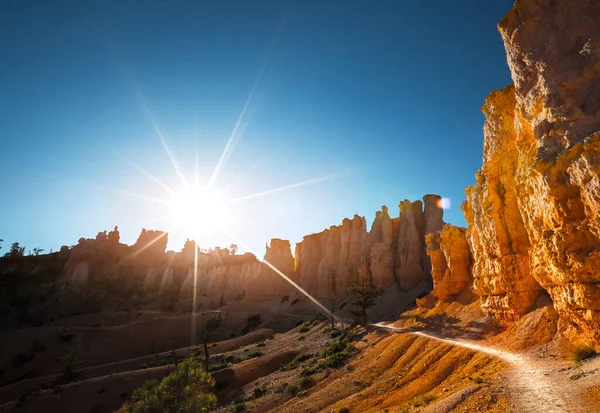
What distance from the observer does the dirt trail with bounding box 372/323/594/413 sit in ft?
34.7

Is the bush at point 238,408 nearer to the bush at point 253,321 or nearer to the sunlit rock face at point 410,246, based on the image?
the sunlit rock face at point 410,246

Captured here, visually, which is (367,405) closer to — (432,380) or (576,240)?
(432,380)

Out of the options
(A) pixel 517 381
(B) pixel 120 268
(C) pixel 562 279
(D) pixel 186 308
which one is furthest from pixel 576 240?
(B) pixel 120 268

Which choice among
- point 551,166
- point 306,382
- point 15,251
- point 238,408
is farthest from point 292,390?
point 15,251

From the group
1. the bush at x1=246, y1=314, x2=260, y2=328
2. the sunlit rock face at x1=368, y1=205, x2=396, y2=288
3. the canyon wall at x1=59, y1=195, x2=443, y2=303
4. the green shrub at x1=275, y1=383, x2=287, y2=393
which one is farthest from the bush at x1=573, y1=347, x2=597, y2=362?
the bush at x1=246, y1=314, x2=260, y2=328

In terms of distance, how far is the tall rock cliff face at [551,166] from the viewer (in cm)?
1490

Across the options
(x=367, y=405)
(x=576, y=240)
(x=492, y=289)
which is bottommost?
(x=367, y=405)

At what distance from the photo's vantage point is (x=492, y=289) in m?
A: 25.5

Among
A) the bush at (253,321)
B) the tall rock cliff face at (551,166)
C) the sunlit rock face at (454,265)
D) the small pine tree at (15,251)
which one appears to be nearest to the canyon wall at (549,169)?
the tall rock cliff face at (551,166)

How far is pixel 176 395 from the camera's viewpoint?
64.4ft

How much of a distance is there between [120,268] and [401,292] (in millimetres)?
97809

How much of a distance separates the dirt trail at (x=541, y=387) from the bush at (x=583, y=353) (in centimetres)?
79

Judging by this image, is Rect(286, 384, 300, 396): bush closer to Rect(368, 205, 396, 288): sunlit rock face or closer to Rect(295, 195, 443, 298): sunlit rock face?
Rect(295, 195, 443, 298): sunlit rock face

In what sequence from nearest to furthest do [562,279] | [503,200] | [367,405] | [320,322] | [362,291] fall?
[562,279] → [367,405] → [503,200] → [362,291] → [320,322]
